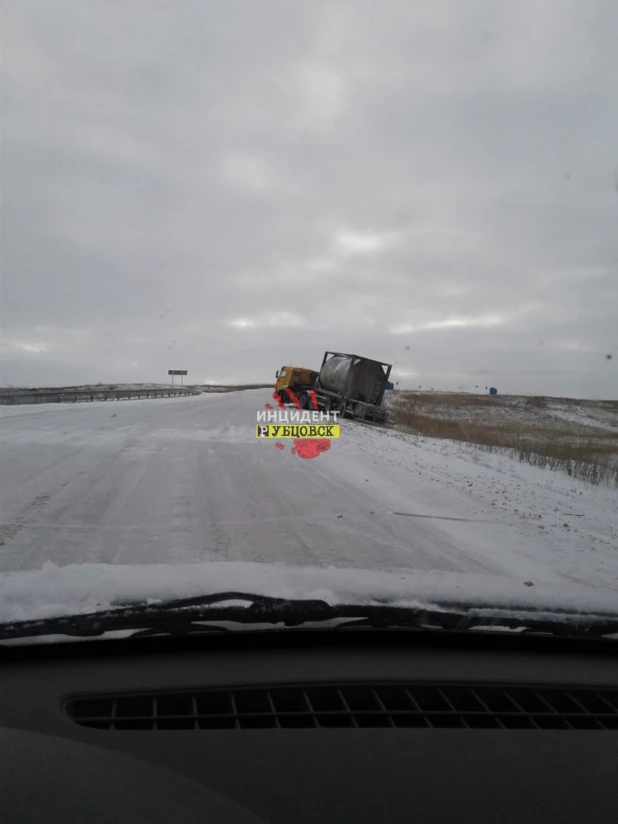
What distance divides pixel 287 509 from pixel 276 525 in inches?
36.4

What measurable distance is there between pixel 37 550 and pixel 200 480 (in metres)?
4.22

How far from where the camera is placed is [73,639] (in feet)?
9.47

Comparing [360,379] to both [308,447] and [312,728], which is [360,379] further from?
[312,728]

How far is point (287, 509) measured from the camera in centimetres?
→ 851

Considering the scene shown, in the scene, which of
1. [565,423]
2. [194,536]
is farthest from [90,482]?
[565,423]

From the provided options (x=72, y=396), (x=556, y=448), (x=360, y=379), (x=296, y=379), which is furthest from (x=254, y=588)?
(x=296, y=379)

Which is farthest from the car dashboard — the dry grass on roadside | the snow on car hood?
the dry grass on roadside

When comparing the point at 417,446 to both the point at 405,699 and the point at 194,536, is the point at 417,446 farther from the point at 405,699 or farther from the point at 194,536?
the point at 405,699

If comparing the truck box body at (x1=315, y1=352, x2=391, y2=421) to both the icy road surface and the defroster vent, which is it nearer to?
the icy road surface

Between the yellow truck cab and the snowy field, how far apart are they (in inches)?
907

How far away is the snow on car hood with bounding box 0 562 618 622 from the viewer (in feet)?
10.3

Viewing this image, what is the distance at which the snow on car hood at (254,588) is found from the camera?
10.3 feet

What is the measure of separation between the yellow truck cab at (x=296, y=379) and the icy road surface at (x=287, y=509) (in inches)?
877

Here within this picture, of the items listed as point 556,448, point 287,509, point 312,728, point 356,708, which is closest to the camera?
point 312,728
